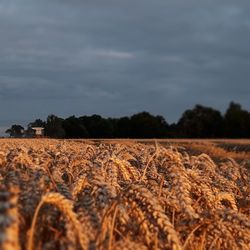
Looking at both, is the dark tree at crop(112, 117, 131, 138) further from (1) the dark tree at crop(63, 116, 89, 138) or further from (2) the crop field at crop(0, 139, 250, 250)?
(2) the crop field at crop(0, 139, 250, 250)

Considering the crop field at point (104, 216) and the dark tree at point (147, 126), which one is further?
the dark tree at point (147, 126)

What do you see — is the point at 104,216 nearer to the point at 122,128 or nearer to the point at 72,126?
the point at 72,126

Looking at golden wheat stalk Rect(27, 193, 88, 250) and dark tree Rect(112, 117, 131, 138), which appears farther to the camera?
dark tree Rect(112, 117, 131, 138)

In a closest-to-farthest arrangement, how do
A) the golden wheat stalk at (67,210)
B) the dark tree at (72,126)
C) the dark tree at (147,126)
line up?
the golden wheat stalk at (67,210) < the dark tree at (72,126) < the dark tree at (147,126)

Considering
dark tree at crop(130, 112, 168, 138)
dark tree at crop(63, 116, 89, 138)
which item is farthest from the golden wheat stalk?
dark tree at crop(130, 112, 168, 138)

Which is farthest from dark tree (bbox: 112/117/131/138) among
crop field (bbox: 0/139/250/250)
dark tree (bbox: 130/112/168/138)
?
crop field (bbox: 0/139/250/250)

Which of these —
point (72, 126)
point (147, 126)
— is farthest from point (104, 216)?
point (147, 126)

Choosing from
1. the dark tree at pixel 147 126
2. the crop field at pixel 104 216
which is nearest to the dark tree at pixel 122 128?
the dark tree at pixel 147 126

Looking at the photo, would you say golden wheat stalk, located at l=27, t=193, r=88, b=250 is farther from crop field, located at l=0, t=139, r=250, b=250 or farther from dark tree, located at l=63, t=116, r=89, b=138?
dark tree, located at l=63, t=116, r=89, b=138

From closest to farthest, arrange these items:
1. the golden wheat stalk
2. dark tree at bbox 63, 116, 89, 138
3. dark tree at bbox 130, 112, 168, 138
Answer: the golden wheat stalk < dark tree at bbox 63, 116, 89, 138 < dark tree at bbox 130, 112, 168, 138

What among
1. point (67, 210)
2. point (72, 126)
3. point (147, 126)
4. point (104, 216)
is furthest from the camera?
point (147, 126)

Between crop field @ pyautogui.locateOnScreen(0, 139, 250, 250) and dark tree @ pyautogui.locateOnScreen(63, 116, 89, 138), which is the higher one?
dark tree @ pyautogui.locateOnScreen(63, 116, 89, 138)

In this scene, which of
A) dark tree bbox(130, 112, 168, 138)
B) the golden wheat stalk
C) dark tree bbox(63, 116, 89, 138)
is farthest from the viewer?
dark tree bbox(130, 112, 168, 138)

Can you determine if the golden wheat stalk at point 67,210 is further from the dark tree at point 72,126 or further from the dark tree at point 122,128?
the dark tree at point 122,128
